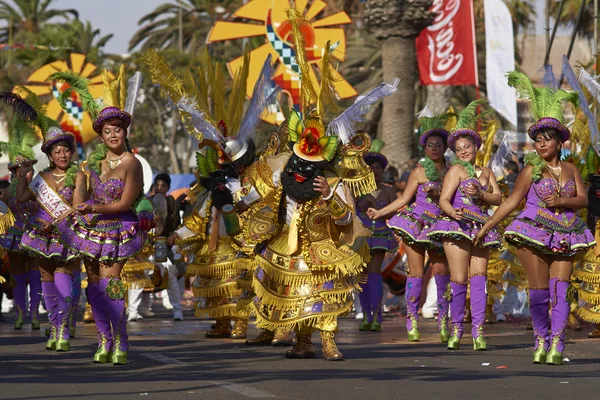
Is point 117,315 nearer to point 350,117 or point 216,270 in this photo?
point 350,117

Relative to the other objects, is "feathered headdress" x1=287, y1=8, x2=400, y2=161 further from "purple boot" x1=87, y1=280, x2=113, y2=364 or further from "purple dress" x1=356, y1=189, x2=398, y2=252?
"purple dress" x1=356, y1=189, x2=398, y2=252

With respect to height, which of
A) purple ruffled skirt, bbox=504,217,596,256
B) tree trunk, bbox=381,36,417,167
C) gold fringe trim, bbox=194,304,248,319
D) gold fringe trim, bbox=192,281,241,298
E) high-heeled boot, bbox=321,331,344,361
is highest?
tree trunk, bbox=381,36,417,167

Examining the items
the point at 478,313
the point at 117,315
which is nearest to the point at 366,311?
the point at 478,313

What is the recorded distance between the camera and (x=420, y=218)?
508 inches

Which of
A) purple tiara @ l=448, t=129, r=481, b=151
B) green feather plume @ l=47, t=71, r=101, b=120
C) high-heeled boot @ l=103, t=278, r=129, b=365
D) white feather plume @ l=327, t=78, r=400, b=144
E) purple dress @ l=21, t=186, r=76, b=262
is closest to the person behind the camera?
high-heeled boot @ l=103, t=278, r=129, b=365

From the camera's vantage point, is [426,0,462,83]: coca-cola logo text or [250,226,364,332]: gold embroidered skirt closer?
[250,226,364,332]: gold embroidered skirt

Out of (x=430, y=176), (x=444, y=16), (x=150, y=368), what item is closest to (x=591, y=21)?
(x=444, y=16)

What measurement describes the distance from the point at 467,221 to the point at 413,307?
1619mm

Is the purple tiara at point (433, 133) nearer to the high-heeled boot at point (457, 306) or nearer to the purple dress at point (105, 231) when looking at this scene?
the high-heeled boot at point (457, 306)

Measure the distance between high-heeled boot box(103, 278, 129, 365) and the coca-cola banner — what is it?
15632mm

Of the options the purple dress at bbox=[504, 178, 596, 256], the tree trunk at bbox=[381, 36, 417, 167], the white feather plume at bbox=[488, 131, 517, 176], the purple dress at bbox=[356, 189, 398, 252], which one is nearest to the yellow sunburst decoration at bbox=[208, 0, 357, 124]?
the tree trunk at bbox=[381, 36, 417, 167]

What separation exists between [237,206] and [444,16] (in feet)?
45.9

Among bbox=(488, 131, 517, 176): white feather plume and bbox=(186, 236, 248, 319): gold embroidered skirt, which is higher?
bbox=(488, 131, 517, 176): white feather plume

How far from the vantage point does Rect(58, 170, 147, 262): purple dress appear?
10117 millimetres
